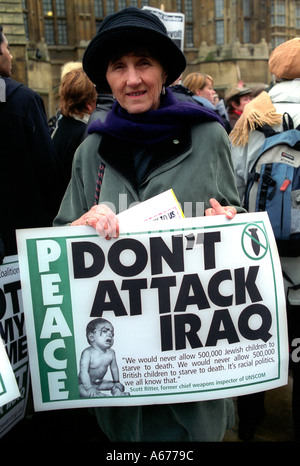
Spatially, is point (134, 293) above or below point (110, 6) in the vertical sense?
below

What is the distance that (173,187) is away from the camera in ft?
6.05

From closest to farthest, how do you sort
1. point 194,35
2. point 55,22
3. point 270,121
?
1. point 270,121
2. point 55,22
3. point 194,35

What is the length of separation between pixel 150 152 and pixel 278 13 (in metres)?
34.9

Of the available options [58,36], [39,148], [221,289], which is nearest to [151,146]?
[221,289]

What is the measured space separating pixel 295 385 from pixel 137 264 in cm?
180

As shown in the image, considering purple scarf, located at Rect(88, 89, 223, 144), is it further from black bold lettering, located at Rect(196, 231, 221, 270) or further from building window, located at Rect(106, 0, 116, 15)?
building window, located at Rect(106, 0, 116, 15)

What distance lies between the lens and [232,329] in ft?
5.61

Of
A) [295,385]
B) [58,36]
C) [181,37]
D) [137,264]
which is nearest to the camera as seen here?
[137,264]

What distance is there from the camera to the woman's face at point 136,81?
6.05ft

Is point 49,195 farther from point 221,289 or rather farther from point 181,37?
point 181,37

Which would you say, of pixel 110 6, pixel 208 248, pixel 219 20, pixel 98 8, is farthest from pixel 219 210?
pixel 219 20

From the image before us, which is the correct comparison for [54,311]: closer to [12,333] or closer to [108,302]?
[108,302]

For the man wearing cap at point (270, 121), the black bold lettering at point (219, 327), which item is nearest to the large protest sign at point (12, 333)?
the black bold lettering at point (219, 327)
